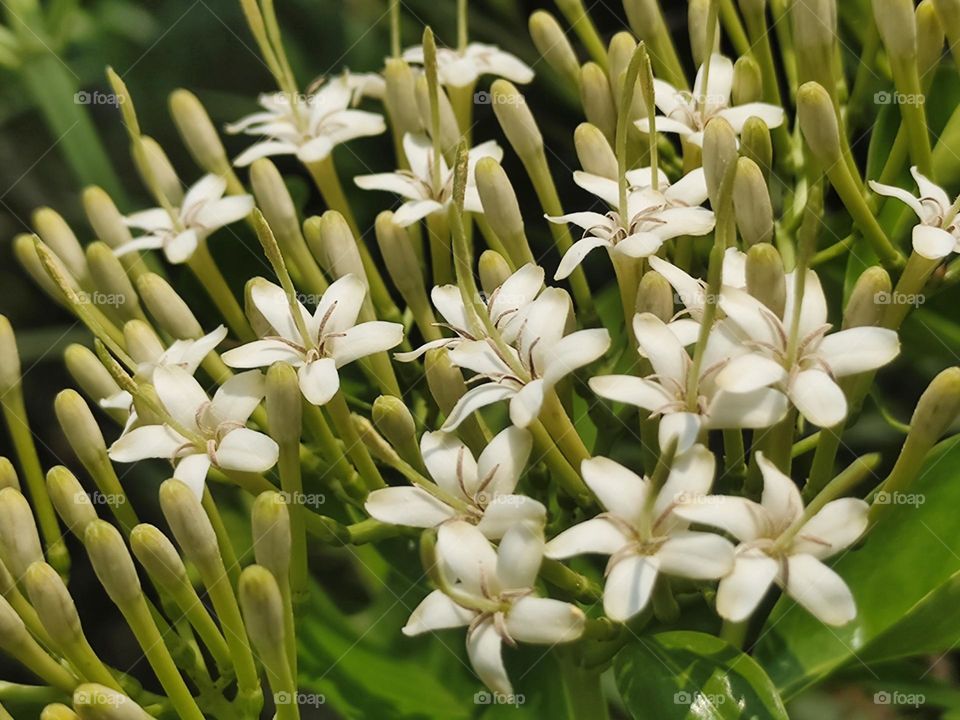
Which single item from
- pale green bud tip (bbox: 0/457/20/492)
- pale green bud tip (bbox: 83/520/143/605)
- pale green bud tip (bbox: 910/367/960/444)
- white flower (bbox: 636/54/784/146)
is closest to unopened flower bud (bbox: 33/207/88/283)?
pale green bud tip (bbox: 0/457/20/492)

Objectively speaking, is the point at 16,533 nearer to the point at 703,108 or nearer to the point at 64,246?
the point at 64,246

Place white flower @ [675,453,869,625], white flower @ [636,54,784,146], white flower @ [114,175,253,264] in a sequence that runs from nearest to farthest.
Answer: white flower @ [675,453,869,625], white flower @ [636,54,784,146], white flower @ [114,175,253,264]

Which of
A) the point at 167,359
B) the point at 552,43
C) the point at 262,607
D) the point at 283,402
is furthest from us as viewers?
the point at 552,43

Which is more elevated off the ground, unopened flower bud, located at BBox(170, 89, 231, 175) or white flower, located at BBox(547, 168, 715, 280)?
unopened flower bud, located at BBox(170, 89, 231, 175)

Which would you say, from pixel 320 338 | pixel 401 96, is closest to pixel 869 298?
pixel 320 338

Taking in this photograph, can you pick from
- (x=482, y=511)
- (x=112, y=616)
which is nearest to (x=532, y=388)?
(x=482, y=511)

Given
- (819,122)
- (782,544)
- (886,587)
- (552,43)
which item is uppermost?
(552,43)

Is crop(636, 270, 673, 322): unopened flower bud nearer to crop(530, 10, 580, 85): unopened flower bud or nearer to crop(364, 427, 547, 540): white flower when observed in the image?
crop(364, 427, 547, 540): white flower

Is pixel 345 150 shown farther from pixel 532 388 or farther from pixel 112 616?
pixel 532 388
